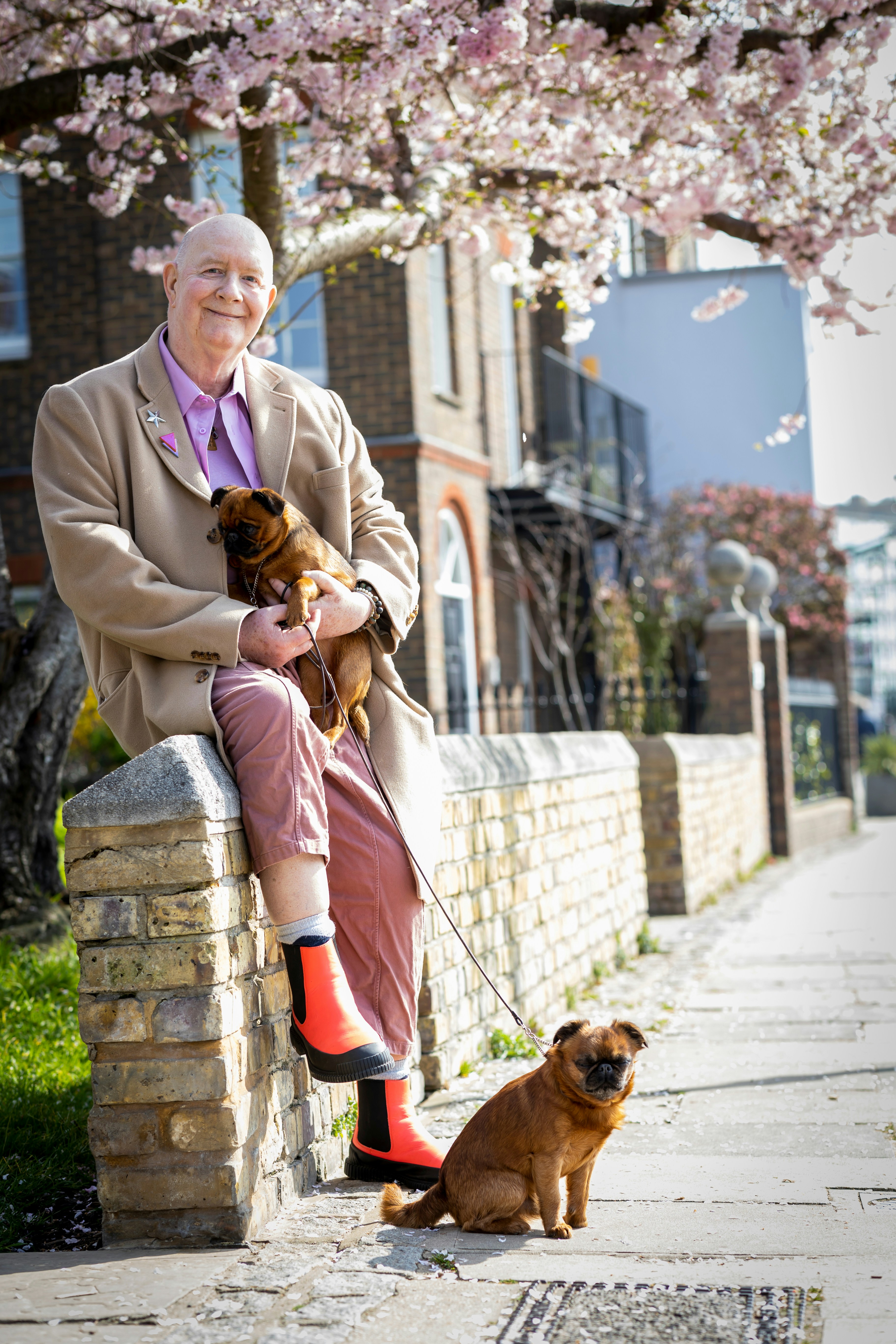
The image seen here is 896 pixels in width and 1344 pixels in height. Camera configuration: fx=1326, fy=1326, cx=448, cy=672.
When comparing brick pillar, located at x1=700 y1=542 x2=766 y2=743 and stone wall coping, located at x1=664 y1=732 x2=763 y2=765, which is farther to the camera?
brick pillar, located at x1=700 y1=542 x2=766 y2=743

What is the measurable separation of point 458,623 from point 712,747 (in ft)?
11.4

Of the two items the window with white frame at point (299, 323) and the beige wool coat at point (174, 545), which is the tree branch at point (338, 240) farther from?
the window with white frame at point (299, 323)

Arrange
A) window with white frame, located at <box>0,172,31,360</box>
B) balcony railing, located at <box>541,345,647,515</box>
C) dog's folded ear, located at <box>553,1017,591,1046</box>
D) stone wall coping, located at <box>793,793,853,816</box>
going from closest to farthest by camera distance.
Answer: dog's folded ear, located at <box>553,1017,591,1046</box> < window with white frame, located at <box>0,172,31,360</box> < balcony railing, located at <box>541,345,647,515</box> < stone wall coping, located at <box>793,793,853,816</box>

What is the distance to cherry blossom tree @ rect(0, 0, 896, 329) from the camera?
582 cm

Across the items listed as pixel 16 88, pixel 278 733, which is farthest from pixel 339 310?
pixel 278 733

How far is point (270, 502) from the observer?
3.13 metres

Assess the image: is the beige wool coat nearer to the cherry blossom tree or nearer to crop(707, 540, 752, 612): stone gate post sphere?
the cherry blossom tree

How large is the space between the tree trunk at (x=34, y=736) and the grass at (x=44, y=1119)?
95cm

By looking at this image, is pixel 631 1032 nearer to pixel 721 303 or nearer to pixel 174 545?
pixel 174 545

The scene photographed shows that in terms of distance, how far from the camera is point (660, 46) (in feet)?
19.6

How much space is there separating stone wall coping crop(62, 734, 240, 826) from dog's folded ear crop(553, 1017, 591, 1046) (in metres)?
0.90

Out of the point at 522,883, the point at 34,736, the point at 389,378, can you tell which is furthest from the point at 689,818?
the point at 34,736

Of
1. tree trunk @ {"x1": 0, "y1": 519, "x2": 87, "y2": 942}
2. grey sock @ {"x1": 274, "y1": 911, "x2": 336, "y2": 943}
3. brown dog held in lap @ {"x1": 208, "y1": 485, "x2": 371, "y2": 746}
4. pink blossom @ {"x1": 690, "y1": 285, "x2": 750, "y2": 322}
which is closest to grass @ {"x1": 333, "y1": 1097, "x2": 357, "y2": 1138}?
grey sock @ {"x1": 274, "y1": 911, "x2": 336, "y2": 943}

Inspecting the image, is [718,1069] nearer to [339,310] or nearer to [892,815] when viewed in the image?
[339,310]
